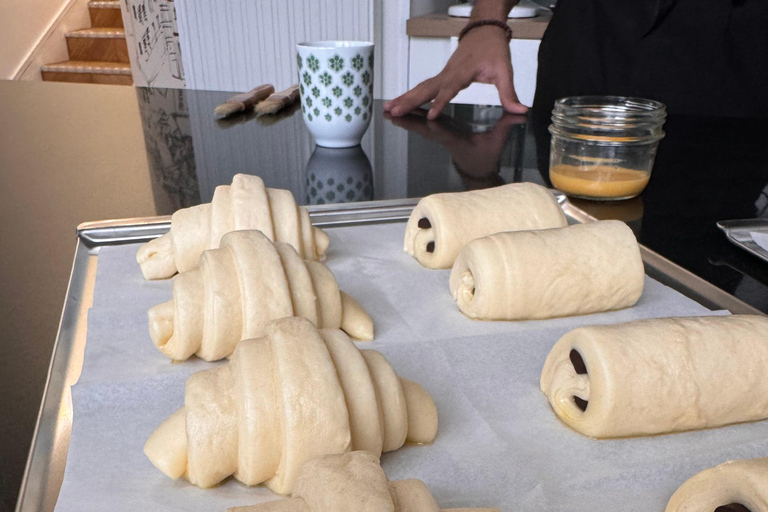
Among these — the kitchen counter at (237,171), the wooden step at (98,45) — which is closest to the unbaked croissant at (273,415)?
the kitchen counter at (237,171)

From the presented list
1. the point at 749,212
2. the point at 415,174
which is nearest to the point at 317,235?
the point at 415,174

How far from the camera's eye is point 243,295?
0.82 meters

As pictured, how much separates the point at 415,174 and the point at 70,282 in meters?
0.84

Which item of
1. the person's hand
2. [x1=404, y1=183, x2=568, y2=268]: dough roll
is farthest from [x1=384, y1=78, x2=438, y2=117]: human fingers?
[x1=404, y1=183, x2=568, y2=268]: dough roll

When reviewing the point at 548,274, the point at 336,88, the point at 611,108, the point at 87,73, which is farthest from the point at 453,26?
the point at 87,73

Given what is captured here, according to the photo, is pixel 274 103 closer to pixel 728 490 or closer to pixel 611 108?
pixel 611 108

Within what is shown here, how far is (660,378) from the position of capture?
0.76 metres

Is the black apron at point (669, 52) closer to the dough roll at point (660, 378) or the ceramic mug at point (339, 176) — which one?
the ceramic mug at point (339, 176)

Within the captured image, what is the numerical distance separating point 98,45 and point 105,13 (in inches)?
14.8

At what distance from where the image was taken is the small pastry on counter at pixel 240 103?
2014mm

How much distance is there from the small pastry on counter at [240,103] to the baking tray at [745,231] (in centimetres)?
147

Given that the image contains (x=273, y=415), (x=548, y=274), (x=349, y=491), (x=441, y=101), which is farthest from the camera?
(x=441, y=101)

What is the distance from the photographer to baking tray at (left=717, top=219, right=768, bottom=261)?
1.10m

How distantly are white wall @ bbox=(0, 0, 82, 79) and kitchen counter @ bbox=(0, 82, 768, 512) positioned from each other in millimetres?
3015
